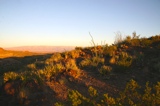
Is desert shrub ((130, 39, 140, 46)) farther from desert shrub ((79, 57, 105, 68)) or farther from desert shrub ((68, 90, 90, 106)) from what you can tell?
desert shrub ((68, 90, 90, 106))

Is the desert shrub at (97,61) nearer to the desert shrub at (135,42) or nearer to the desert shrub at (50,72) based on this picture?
the desert shrub at (50,72)

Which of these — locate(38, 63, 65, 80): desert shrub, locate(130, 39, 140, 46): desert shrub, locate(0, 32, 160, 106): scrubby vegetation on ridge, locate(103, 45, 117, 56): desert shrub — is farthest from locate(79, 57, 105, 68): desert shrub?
locate(130, 39, 140, 46): desert shrub

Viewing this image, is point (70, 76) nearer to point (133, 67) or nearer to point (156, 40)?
point (133, 67)

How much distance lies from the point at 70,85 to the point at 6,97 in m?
2.75

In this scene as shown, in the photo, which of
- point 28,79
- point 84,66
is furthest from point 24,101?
point 84,66

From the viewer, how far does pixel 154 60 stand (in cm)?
1215

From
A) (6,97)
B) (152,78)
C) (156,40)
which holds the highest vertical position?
(156,40)

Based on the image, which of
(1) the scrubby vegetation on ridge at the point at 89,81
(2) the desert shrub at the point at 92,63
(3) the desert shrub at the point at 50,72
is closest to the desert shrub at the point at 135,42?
(1) the scrubby vegetation on ridge at the point at 89,81

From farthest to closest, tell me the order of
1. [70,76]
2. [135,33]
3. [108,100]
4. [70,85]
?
[135,33] < [70,76] < [70,85] < [108,100]

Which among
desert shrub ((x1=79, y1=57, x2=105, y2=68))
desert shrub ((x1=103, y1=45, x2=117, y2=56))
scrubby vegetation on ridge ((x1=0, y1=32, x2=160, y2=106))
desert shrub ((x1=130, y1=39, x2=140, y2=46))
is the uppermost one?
desert shrub ((x1=130, y1=39, x2=140, y2=46))

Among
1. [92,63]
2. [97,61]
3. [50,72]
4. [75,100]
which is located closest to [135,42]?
[97,61]

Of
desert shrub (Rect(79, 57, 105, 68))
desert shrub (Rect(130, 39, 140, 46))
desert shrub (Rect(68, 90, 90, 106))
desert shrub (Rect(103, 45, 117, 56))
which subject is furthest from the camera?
desert shrub (Rect(130, 39, 140, 46))

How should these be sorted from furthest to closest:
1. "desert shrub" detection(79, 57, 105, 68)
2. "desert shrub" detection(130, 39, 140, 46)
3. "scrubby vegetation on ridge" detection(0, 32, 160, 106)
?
"desert shrub" detection(130, 39, 140, 46)
"desert shrub" detection(79, 57, 105, 68)
"scrubby vegetation on ridge" detection(0, 32, 160, 106)

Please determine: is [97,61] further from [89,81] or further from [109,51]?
[89,81]
